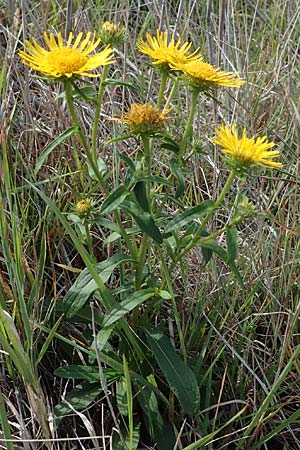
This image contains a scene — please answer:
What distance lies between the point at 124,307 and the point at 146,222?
14 cm

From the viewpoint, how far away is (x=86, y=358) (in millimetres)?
1230

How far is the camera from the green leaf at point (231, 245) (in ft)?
3.34

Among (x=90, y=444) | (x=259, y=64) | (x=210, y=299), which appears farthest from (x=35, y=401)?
(x=259, y=64)

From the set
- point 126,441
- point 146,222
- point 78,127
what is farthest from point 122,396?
point 78,127

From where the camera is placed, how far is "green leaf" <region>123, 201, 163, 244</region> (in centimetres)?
102

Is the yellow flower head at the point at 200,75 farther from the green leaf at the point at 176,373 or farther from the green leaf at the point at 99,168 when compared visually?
the green leaf at the point at 176,373

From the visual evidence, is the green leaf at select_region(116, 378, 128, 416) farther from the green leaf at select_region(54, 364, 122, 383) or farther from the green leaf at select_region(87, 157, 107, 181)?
the green leaf at select_region(87, 157, 107, 181)

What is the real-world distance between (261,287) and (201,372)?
209 mm

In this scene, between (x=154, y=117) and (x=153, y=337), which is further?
(x=153, y=337)

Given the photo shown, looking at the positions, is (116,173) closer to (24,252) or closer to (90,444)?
(24,252)

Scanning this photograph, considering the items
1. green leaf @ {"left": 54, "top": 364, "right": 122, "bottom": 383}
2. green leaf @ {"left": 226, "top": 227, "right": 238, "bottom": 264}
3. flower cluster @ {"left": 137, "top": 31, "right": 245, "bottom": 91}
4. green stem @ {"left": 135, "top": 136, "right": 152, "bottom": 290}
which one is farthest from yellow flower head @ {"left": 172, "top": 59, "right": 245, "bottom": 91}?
green leaf @ {"left": 54, "top": 364, "right": 122, "bottom": 383}

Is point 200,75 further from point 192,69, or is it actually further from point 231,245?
point 231,245

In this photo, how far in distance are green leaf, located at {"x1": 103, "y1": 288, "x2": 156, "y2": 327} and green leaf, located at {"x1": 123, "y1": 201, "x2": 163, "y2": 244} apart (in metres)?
0.11

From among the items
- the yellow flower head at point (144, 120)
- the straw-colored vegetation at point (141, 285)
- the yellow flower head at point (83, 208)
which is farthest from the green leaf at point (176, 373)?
the yellow flower head at point (144, 120)
